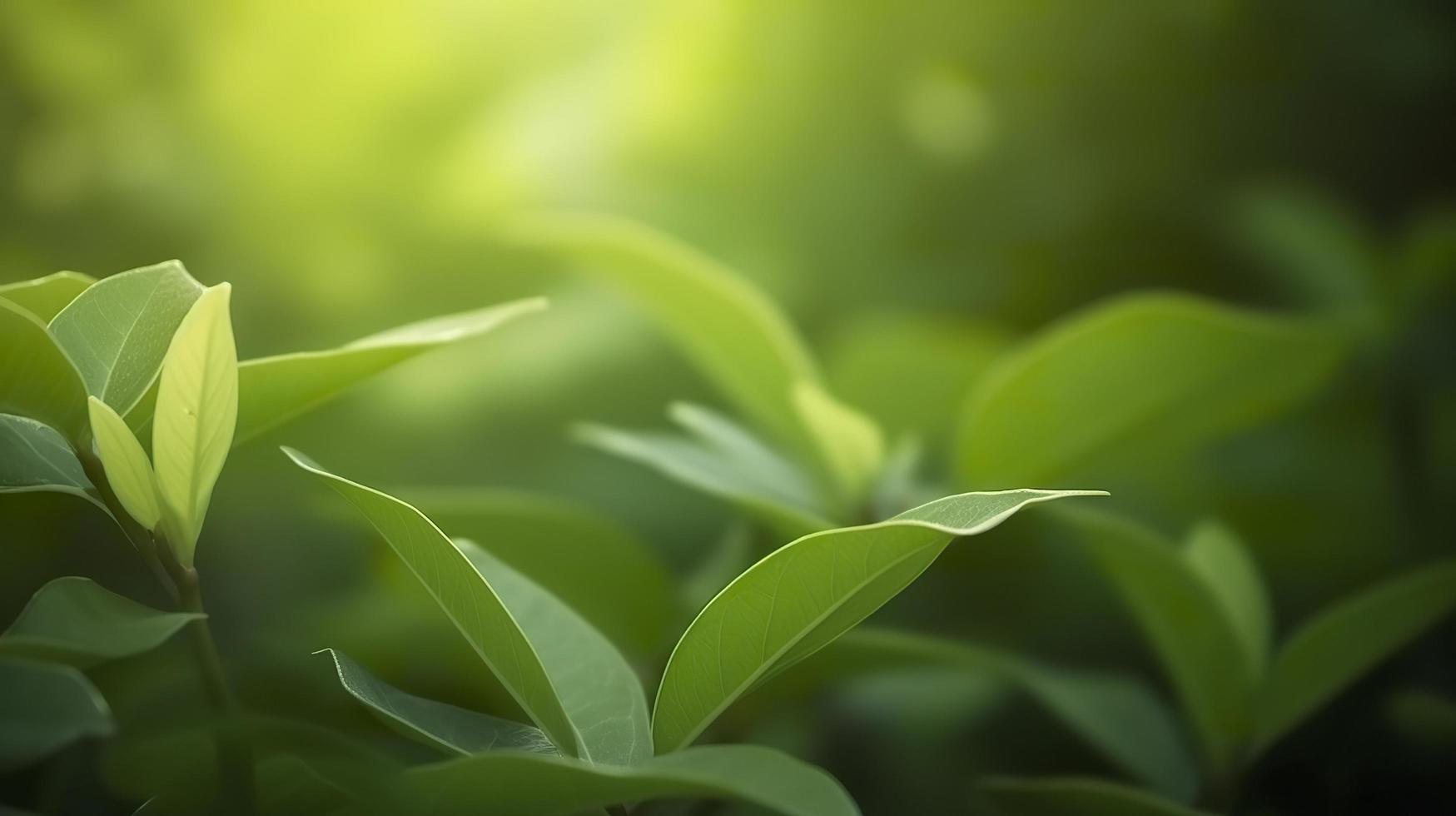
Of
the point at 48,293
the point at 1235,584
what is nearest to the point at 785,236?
the point at 1235,584

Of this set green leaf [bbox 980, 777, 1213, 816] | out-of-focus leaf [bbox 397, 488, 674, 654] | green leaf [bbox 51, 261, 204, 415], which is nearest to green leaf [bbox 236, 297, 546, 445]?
green leaf [bbox 51, 261, 204, 415]

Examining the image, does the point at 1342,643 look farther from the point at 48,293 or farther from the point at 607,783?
the point at 48,293

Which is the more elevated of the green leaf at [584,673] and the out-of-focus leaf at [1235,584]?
the green leaf at [584,673]

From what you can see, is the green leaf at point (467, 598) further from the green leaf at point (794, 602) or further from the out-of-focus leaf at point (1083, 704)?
the out-of-focus leaf at point (1083, 704)

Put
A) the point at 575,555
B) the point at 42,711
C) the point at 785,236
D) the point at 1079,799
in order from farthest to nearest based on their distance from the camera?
the point at 785,236 → the point at 575,555 → the point at 1079,799 → the point at 42,711

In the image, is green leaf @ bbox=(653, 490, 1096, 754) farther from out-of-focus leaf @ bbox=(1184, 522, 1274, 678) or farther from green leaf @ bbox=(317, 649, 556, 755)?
out-of-focus leaf @ bbox=(1184, 522, 1274, 678)

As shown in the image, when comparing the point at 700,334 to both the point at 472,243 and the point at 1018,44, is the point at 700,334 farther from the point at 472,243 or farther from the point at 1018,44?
the point at 1018,44

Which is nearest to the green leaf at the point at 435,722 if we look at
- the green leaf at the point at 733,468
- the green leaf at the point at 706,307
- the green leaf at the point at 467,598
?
the green leaf at the point at 467,598
